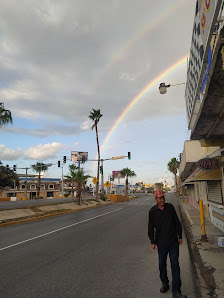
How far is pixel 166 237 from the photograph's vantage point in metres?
3.81

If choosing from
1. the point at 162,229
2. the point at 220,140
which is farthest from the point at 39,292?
the point at 220,140

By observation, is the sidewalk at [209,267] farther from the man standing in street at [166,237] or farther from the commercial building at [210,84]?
the commercial building at [210,84]

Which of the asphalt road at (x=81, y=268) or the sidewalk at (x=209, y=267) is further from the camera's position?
the asphalt road at (x=81, y=268)

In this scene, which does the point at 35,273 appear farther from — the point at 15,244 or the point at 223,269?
the point at 223,269

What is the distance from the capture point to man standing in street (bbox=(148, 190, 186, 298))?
12.2 ft

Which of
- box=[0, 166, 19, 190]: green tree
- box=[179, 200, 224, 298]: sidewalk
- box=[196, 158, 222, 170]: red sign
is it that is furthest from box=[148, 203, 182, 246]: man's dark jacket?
box=[0, 166, 19, 190]: green tree

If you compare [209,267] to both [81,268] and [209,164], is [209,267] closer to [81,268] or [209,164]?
[81,268]

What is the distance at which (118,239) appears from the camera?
8.66 meters

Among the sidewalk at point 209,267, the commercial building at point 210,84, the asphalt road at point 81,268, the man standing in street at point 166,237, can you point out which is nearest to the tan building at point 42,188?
the asphalt road at point 81,268

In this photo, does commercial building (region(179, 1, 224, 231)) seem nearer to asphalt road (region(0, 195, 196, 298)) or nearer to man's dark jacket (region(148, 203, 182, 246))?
man's dark jacket (region(148, 203, 182, 246))

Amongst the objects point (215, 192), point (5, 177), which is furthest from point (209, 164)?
point (5, 177)

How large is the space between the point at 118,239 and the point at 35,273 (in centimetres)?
427

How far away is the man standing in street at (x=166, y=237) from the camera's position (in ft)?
12.2

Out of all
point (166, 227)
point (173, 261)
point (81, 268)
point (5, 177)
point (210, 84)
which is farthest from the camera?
point (5, 177)
